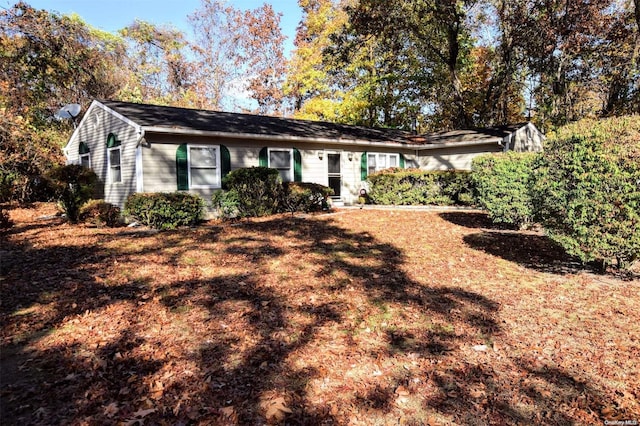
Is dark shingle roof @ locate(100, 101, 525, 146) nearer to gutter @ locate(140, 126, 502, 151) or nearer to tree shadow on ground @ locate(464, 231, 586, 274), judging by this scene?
gutter @ locate(140, 126, 502, 151)

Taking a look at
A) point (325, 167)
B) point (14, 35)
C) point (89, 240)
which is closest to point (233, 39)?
point (14, 35)

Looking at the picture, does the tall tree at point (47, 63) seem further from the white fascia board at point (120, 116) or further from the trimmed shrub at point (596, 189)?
the trimmed shrub at point (596, 189)

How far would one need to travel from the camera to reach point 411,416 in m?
2.54

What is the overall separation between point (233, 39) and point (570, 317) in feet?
99.3

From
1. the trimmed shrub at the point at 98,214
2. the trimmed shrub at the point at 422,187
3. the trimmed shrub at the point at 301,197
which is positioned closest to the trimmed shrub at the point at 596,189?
the trimmed shrub at the point at 301,197

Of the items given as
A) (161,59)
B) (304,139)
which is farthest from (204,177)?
(161,59)

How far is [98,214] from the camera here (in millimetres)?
9930

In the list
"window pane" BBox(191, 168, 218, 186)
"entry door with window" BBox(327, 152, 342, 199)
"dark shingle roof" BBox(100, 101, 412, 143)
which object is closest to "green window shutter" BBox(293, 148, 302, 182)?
"dark shingle roof" BBox(100, 101, 412, 143)

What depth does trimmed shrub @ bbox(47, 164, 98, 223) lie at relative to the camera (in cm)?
1029

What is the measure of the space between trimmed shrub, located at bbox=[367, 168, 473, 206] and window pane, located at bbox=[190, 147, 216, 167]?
6.17 meters

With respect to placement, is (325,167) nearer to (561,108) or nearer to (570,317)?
(570,317)

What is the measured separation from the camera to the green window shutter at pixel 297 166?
13.4 meters

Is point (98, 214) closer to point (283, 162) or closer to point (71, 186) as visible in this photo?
point (71, 186)

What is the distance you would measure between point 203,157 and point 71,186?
3.72 meters
